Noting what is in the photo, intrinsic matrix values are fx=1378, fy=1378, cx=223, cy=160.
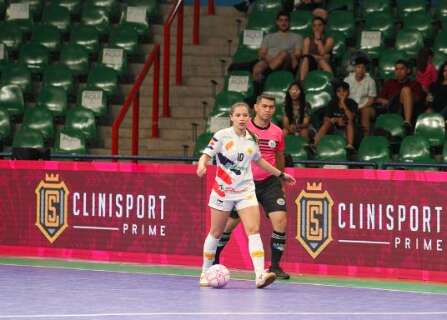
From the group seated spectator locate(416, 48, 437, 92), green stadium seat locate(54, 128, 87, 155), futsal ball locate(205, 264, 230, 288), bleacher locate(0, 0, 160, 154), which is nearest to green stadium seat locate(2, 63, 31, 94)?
bleacher locate(0, 0, 160, 154)

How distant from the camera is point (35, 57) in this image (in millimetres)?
23078

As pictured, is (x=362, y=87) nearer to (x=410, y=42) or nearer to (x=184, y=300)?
(x=410, y=42)

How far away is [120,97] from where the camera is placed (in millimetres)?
22406

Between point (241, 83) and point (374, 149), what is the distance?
3302 millimetres

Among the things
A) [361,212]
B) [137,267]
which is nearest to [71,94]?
[137,267]

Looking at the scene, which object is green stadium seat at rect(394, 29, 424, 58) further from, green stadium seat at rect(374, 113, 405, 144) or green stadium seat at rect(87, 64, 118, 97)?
green stadium seat at rect(87, 64, 118, 97)

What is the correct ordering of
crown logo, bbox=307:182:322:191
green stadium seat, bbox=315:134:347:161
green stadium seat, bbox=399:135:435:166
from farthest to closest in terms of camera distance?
green stadium seat, bbox=315:134:347:161 < green stadium seat, bbox=399:135:435:166 < crown logo, bbox=307:182:322:191

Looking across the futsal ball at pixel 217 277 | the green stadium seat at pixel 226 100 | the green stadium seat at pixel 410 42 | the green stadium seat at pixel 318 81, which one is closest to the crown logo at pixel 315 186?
the futsal ball at pixel 217 277

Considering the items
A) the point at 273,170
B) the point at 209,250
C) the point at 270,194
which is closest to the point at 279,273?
Answer: the point at 270,194

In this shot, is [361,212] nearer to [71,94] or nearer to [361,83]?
[361,83]

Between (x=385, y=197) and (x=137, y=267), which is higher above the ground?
(x=385, y=197)

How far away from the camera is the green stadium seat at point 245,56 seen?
21578 mm

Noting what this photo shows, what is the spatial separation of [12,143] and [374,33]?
5.86 metres

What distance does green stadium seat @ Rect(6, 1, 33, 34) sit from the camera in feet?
79.4
